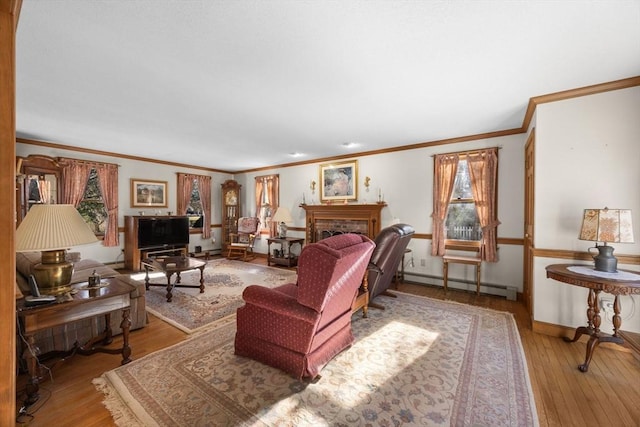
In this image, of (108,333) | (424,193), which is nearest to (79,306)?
(108,333)

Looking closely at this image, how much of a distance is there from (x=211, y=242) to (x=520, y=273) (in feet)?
23.8

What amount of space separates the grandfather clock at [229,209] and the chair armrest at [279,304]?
5766 millimetres

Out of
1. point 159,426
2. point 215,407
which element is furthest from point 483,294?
point 159,426

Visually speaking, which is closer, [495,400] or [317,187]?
[495,400]

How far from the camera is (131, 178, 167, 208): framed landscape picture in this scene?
19.8 feet

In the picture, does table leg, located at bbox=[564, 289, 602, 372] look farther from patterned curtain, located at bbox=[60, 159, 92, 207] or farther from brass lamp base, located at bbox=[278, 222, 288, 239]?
patterned curtain, located at bbox=[60, 159, 92, 207]

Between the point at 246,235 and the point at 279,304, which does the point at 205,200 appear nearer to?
the point at 246,235

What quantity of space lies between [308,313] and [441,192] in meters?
3.61

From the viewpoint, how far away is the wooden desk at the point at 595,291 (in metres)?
2.05

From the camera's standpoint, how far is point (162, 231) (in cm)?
608

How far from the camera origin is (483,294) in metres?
4.19

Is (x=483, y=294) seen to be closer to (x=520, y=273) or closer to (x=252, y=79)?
(x=520, y=273)

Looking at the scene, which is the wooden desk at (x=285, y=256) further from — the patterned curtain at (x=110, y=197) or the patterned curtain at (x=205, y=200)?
the patterned curtain at (x=110, y=197)

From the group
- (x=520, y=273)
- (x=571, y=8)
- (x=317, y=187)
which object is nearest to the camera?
(x=571, y=8)
